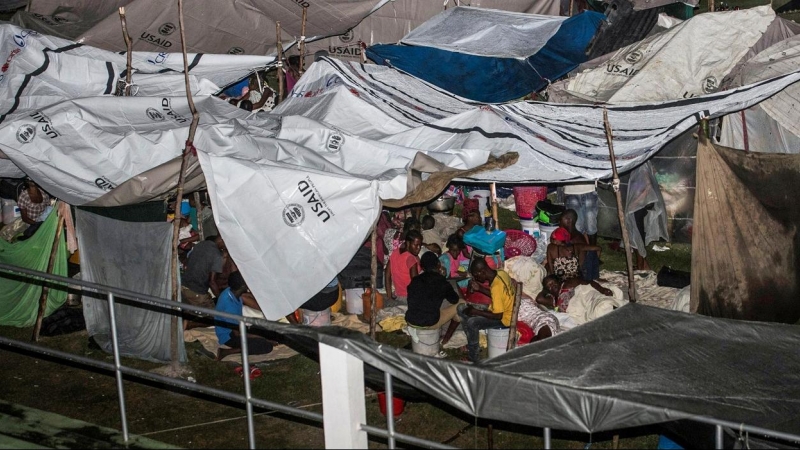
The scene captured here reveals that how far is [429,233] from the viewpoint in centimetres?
1277

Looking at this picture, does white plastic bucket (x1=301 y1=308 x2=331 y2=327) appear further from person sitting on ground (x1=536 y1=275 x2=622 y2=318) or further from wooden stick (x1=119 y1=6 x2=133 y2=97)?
wooden stick (x1=119 y1=6 x2=133 y2=97)

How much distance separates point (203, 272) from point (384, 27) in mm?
5333

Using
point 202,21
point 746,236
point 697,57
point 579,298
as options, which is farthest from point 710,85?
point 202,21

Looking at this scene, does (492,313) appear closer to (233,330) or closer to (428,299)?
(428,299)

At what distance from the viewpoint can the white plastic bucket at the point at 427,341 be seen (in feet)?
34.2

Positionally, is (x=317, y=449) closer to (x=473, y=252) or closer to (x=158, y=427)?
(x=158, y=427)

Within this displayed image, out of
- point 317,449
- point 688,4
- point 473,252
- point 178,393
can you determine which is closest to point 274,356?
point 178,393

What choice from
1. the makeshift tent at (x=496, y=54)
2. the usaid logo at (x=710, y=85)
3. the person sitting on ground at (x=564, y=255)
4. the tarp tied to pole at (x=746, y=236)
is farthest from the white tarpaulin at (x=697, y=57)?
the person sitting on ground at (x=564, y=255)

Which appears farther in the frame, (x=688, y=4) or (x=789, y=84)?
(x=688, y=4)

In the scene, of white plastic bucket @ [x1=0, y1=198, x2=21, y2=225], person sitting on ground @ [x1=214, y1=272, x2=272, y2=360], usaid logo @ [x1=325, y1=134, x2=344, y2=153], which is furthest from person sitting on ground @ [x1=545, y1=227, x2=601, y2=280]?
white plastic bucket @ [x1=0, y1=198, x2=21, y2=225]

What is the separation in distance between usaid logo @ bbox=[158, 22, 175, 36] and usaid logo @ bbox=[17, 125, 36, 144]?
10.1 ft

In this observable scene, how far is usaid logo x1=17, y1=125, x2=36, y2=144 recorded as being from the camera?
10367 mm

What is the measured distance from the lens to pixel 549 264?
11.8 metres

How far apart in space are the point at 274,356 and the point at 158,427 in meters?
2.03
